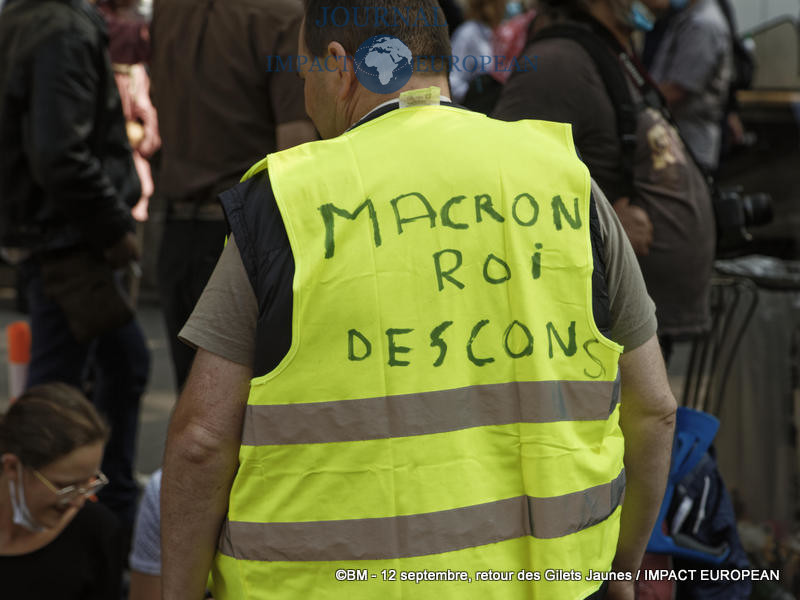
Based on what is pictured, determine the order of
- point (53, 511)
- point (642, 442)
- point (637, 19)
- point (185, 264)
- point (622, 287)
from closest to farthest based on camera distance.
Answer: point (622, 287) < point (642, 442) < point (53, 511) < point (637, 19) < point (185, 264)

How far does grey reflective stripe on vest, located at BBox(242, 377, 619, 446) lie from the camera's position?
1.75m

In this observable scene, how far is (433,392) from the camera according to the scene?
69.5 inches

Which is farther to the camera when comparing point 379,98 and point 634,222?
point 634,222

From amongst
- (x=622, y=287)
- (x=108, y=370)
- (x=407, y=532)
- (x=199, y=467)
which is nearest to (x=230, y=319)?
(x=199, y=467)

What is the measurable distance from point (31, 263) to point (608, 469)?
2.87 metres

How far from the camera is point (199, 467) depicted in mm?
1833

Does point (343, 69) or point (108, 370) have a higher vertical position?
point (343, 69)

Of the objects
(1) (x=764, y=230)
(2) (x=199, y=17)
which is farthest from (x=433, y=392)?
(1) (x=764, y=230)

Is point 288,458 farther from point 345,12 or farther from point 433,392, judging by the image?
point 345,12

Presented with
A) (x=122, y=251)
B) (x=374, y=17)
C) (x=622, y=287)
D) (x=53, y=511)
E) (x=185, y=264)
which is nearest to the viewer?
(x=374, y=17)

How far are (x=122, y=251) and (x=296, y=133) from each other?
1.02m

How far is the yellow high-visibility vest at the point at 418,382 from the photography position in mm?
1751

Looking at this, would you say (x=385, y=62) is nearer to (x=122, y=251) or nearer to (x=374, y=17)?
(x=374, y=17)

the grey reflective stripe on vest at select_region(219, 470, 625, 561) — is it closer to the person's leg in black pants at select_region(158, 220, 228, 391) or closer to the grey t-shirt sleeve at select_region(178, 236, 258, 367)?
the grey t-shirt sleeve at select_region(178, 236, 258, 367)
